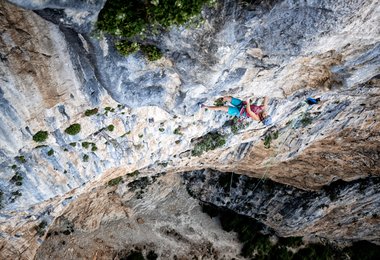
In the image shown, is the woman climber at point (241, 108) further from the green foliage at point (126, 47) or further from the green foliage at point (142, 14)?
the green foliage at point (142, 14)

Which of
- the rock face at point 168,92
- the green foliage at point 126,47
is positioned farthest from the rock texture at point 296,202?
the green foliage at point 126,47

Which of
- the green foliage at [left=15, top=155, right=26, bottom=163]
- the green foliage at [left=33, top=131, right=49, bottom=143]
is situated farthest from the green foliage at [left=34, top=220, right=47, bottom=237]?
the green foliage at [left=33, top=131, right=49, bottom=143]

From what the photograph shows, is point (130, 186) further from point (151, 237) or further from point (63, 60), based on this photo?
point (63, 60)

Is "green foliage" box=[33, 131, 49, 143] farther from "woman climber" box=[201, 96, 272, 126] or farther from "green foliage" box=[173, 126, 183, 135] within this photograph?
"woman climber" box=[201, 96, 272, 126]

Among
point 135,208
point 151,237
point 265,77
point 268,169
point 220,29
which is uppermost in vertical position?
point 220,29

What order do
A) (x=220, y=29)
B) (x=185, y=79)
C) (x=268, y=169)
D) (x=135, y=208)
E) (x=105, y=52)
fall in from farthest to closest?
1. (x=135, y=208)
2. (x=268, y=169)
3. (x=185, y=79)
4. (x=105, y=52)
5. (x=220, y=29)

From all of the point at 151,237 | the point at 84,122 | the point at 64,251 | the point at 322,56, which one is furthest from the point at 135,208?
the point at 322,56

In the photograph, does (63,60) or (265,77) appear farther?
(265,77)
